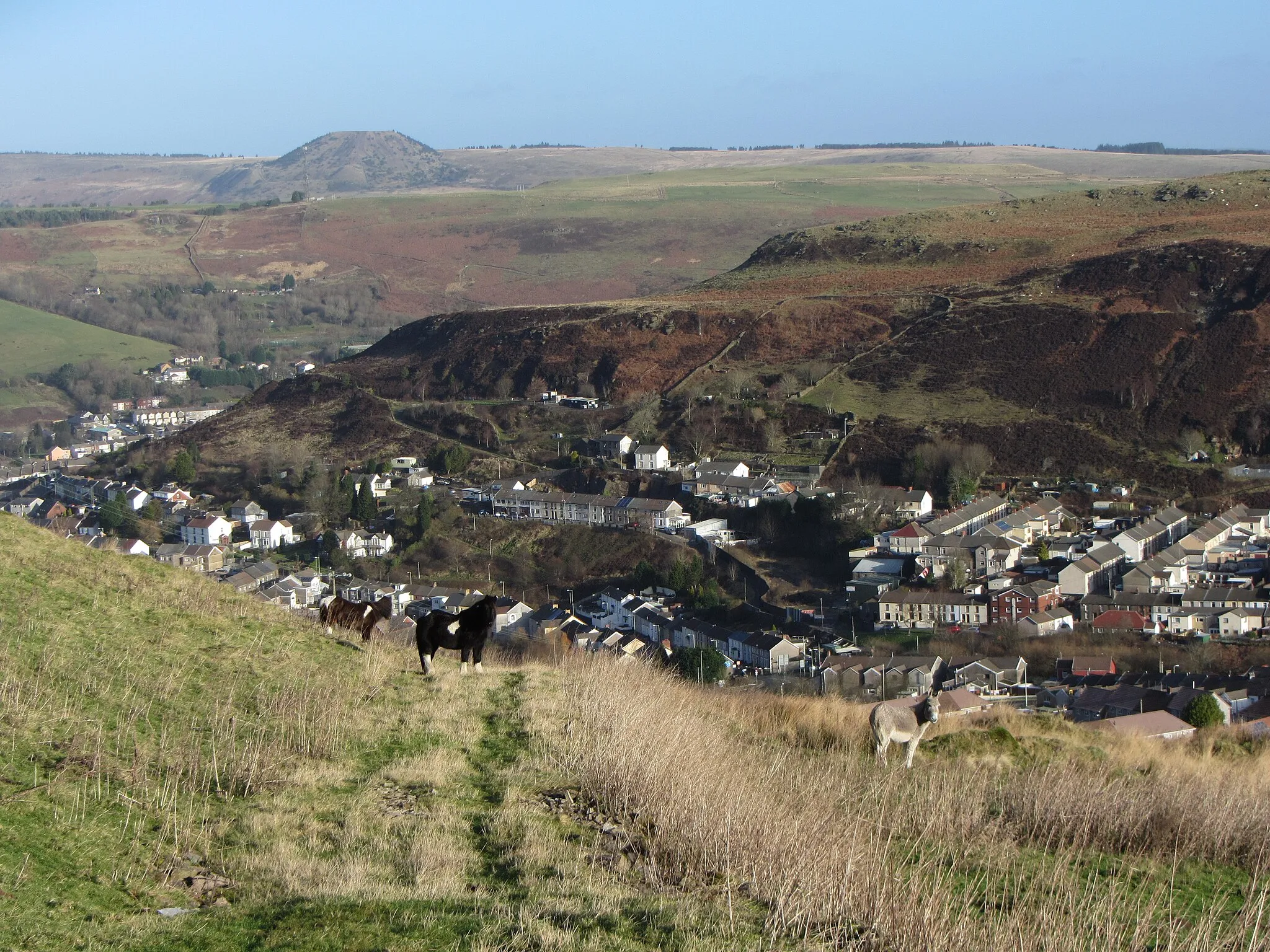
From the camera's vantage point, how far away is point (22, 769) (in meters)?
6.33

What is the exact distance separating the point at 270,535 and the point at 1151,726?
36.6 meters

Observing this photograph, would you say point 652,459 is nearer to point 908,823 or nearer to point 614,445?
point 614,445

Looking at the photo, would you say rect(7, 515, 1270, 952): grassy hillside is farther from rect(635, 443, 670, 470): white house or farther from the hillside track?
the hillside track

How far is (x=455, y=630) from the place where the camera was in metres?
10.5

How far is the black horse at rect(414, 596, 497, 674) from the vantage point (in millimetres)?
10352

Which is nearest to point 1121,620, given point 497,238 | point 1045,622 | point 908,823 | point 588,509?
point 1045,622

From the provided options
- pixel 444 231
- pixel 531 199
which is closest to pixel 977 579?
pixel 444 231

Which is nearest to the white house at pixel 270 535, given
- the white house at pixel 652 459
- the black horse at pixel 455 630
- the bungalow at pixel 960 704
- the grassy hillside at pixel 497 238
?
the white house at pixel 652 459

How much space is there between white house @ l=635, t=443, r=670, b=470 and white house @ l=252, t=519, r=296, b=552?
12993 millimetres

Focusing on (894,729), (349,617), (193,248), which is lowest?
(349,617)

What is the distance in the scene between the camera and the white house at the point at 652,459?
161ft

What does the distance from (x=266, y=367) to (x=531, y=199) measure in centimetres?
6671

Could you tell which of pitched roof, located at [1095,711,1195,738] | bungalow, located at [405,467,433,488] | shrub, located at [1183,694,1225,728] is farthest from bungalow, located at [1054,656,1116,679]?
bungalow, located at [405,467,433,488]

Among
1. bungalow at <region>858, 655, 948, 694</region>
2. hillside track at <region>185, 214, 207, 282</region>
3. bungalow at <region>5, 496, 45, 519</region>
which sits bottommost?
bungalow at <region>5, 496, 45, 519</region>
